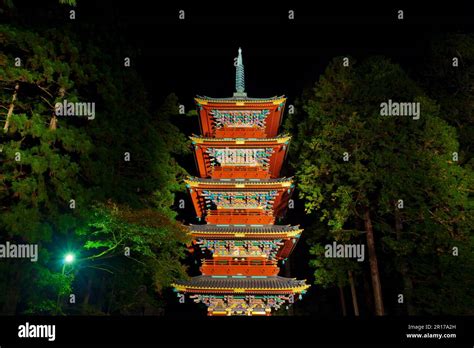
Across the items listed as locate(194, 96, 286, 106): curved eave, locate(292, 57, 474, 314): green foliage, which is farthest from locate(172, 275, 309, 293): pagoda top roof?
locate(194, 96, 286, 106): curved eave

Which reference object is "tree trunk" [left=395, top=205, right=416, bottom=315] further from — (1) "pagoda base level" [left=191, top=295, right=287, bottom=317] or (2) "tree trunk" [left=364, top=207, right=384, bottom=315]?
(1) "pagoda base level" [left=191, top=295, right=287, bottom=317]

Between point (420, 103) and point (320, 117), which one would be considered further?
point (320, 117)

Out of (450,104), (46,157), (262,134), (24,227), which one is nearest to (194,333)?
(24,227)

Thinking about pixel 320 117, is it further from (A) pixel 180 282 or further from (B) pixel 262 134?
(A) pixel 180 282

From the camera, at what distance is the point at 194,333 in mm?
8422

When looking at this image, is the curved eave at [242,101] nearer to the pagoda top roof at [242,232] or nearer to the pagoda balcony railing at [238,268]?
the pagoda top roof at [242,232]

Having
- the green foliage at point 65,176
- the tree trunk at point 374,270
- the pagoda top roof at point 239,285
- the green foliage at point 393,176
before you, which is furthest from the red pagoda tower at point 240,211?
the tree trunk at point 374,270

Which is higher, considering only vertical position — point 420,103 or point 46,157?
point 420,103

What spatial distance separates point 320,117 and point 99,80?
Result: 426 inches

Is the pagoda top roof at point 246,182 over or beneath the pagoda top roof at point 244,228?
over

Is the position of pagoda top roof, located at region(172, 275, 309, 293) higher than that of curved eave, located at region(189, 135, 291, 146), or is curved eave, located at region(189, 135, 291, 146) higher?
curved eave, located at region(189, 135, 291, 146)

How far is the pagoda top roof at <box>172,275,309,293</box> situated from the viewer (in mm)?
18031

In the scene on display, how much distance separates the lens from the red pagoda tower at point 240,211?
18734 millimetres

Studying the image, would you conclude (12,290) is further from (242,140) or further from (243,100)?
(243,100)
